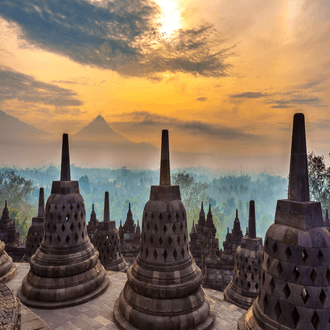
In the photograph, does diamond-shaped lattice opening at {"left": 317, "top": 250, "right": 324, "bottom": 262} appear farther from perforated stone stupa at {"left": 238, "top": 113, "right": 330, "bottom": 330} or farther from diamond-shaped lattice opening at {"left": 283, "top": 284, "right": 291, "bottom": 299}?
diamond-shaped lattice opening at {"left": 283, "top": 284, "right": 291, "bottom": 299}

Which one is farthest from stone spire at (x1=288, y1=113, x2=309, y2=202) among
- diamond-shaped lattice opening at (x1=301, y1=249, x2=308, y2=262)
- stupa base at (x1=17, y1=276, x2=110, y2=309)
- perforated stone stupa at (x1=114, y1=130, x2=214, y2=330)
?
stupa base at (x1=17, y1=276, x2=110, y2=309)

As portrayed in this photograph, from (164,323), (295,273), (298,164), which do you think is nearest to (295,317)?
(295,273)

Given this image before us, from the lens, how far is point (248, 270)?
41.3ft

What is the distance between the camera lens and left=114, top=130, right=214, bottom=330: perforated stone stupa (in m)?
7.85

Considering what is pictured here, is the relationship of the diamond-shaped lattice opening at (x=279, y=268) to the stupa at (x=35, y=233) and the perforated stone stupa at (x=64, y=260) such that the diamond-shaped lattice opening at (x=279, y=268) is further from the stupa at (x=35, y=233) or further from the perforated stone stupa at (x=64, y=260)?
the stupa at (x=35, y=233)

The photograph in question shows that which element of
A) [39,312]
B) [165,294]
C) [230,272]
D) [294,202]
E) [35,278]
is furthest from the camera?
[230,272]

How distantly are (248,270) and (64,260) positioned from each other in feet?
31.6

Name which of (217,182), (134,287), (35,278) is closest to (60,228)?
(35,278)

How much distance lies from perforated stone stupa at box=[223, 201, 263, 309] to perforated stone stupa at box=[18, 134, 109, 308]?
7.34 m

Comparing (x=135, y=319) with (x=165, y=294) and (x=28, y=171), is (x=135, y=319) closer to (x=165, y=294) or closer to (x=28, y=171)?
(x=165, y=294)

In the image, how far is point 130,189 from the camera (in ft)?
595

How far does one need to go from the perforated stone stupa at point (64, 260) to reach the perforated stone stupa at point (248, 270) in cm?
734

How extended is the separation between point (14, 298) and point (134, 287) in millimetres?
4133

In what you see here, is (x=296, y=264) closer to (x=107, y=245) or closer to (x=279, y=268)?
(x=279, y=268)
